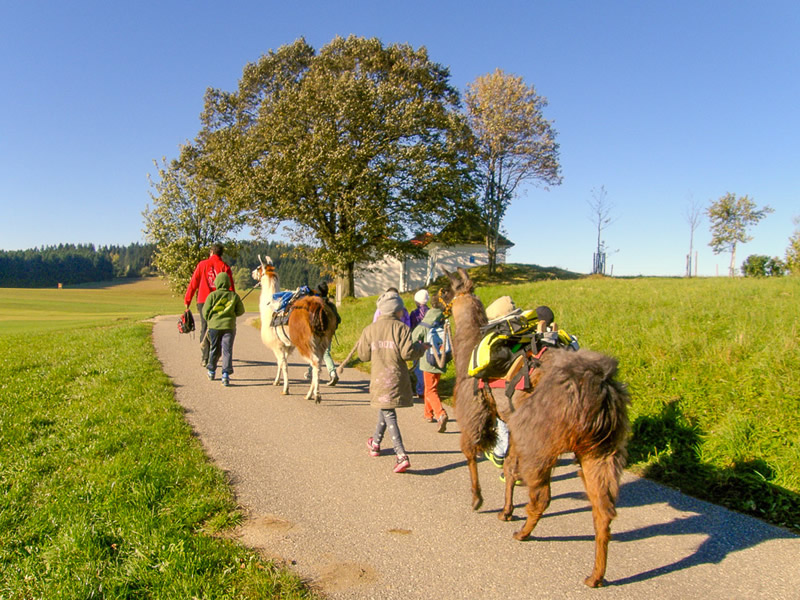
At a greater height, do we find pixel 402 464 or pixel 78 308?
pixel 402 464

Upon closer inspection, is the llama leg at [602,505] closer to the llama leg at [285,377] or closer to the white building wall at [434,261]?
the llama leg at [285,377]

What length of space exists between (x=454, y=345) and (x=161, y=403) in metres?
5.06

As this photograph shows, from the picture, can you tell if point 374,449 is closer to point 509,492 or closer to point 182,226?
point 509,492

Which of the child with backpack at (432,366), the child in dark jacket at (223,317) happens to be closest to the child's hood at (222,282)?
the child in dark jacket at (223,317)

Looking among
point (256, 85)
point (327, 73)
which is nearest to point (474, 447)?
point (327, 73)

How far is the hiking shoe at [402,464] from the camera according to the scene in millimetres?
5270

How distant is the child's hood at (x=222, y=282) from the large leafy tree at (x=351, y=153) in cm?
1221

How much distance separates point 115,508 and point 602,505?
A: 370cm

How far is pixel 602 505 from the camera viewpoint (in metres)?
3.27

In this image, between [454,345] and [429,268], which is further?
[429,268]

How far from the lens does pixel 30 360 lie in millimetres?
11883

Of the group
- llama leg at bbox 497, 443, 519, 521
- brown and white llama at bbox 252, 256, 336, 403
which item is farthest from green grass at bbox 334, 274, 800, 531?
brown and white llama at bbox 252, 256, 336, 403

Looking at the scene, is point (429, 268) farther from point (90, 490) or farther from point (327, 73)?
point (90, 490)

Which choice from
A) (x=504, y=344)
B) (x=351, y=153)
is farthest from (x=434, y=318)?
(x=351, y=153)
